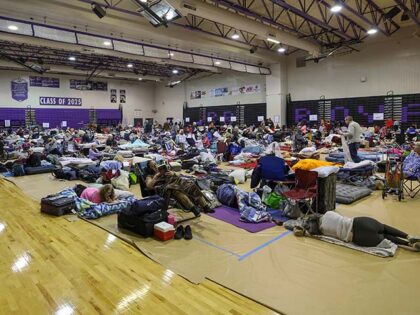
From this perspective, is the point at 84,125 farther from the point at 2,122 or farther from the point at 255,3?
the point at 255,3

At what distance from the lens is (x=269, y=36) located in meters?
11.2

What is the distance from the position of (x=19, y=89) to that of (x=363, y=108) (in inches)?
756

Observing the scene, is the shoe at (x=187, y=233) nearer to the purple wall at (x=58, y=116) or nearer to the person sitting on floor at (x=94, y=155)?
the person sitting on floor at (x=94, y=155)

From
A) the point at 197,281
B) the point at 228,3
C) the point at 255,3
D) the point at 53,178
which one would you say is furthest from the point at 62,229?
the point at 255,3

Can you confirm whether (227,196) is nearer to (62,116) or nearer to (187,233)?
(187,233)

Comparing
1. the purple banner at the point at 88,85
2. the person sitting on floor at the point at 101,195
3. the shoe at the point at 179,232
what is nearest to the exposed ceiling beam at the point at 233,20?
the person sitting on floor at the point at 101,195

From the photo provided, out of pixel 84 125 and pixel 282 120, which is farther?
pixel 84 125

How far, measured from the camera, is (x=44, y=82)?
20.2 meters

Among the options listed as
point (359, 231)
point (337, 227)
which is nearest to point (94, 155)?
point (337, 227)

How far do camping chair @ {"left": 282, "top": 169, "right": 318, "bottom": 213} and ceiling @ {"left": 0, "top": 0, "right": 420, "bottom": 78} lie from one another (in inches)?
213

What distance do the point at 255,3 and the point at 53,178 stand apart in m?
7.72

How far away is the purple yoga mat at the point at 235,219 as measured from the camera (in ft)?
13.4

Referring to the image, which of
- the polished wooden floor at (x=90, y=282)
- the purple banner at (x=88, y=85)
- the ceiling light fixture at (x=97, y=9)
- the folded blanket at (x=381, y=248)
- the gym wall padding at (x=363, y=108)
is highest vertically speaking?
the purple banner at (x=88, y=85)

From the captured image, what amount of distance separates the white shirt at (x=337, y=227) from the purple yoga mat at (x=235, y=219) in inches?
27.4
